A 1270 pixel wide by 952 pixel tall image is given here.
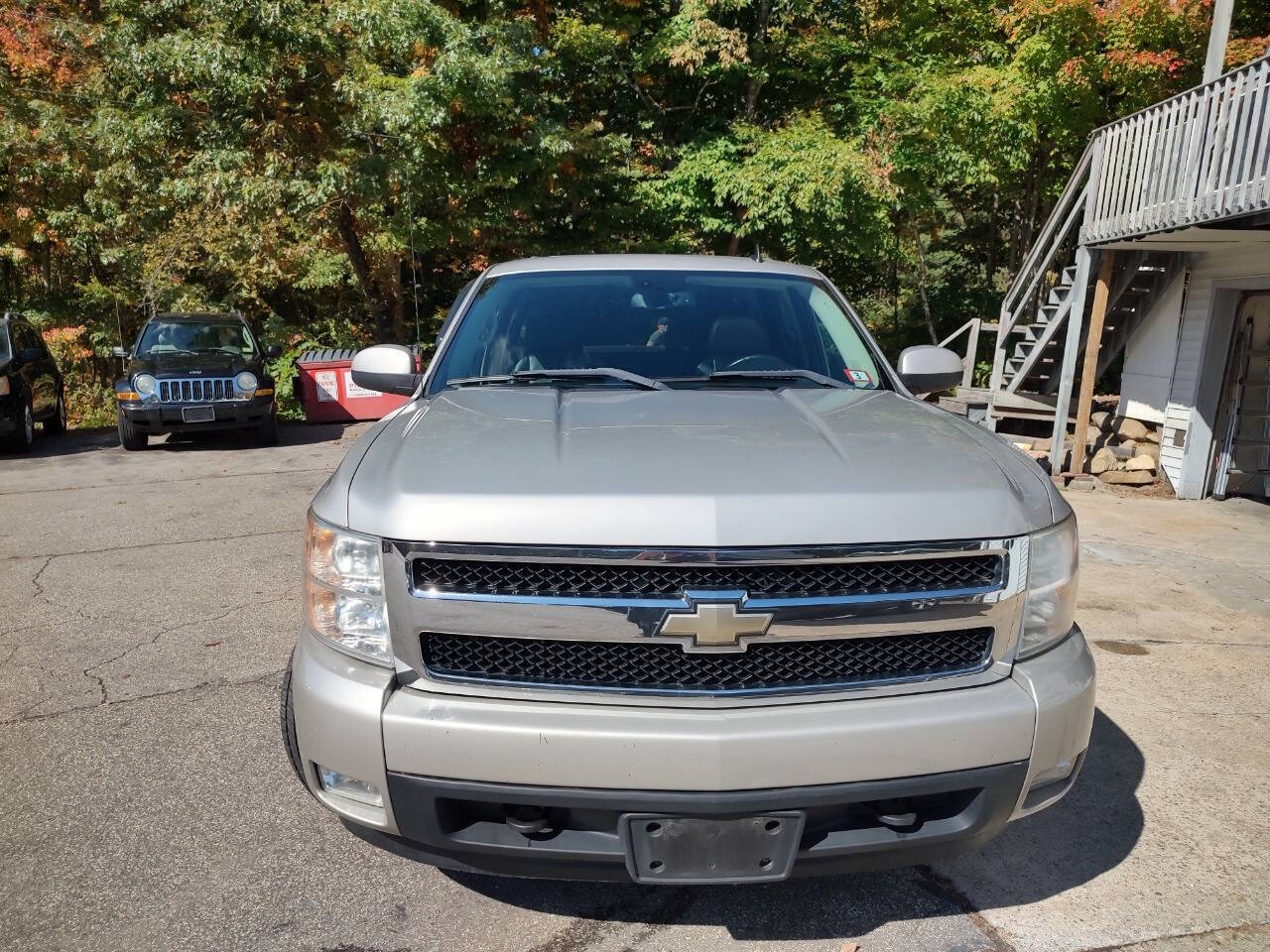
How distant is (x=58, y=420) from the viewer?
12969 mm

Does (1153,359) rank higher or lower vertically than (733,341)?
lower

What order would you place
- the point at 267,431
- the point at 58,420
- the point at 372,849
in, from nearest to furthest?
1. the point at 372,849
2. the point at 267,431
3. the point at 58,420

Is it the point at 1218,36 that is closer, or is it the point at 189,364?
the point at 1218,36

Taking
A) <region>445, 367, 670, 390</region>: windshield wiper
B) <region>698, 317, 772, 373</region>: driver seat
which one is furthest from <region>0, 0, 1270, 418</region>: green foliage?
<region>445, 367, 670, 390</region>: windshield wiper

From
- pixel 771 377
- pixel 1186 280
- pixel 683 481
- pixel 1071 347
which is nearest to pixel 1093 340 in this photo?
pixel 1071 347

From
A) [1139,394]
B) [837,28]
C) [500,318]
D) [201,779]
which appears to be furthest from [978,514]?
[837,28]

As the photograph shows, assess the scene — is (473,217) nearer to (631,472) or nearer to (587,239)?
(587,239)

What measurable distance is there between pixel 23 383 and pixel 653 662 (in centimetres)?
1193

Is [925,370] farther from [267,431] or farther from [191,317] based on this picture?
[191,317]

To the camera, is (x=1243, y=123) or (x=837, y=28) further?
(x=837, y=28)

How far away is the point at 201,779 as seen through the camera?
10.5ft

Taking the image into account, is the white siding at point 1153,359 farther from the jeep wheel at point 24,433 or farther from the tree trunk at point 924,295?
the jeep wheel at point 24,433

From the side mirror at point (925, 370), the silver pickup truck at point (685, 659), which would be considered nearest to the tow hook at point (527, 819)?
the silver pickup truck at point (685, 659)

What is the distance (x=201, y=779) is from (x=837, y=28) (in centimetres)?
1770
